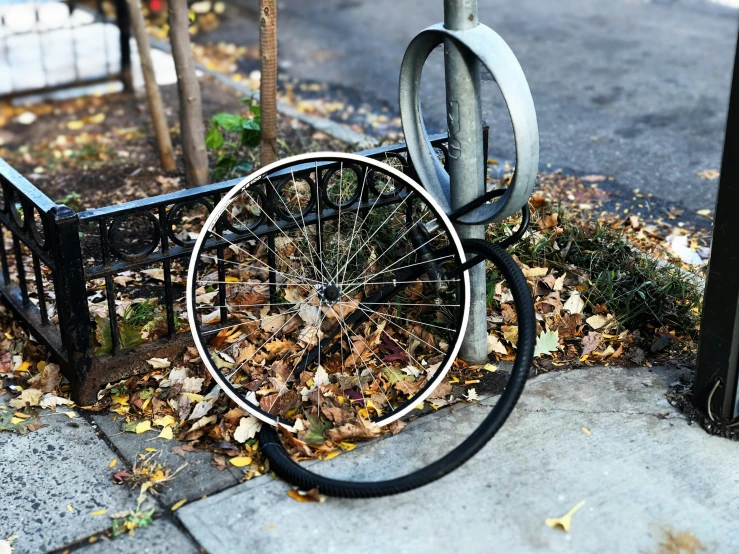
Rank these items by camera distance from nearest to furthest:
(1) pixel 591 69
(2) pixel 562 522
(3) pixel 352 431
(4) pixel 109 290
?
(2) pixel 562 522 → (3) pixel 352 431 → (4) pixel 109 290 → (1) pixel 591 69

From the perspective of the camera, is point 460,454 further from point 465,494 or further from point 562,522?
point 562,522

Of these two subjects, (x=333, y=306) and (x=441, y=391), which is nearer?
(x=441, y=391)

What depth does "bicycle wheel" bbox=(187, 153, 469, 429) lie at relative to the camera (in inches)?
140

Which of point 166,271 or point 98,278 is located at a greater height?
point 166,271

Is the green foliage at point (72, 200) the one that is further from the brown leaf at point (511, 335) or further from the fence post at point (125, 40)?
the brown leaf at point (511, 335)

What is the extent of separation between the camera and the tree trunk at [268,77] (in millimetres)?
4707

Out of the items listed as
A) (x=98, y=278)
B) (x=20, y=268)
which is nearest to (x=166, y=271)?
(x=98, y=278)

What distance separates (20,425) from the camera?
3648 millimetres

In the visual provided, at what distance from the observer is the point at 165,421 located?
3.65m

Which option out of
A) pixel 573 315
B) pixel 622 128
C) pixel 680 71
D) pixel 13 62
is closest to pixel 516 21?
pixel 680 71

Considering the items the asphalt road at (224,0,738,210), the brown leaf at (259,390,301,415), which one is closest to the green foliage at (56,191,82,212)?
the brown leaf at (259,390,301,415)

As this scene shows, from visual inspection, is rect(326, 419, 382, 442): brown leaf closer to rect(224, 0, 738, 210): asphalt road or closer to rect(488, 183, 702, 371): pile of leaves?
rect(488, 183, 702, 371): pile of leaves

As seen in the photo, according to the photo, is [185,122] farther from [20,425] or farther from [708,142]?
[708,142]

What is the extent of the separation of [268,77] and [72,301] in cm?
183
